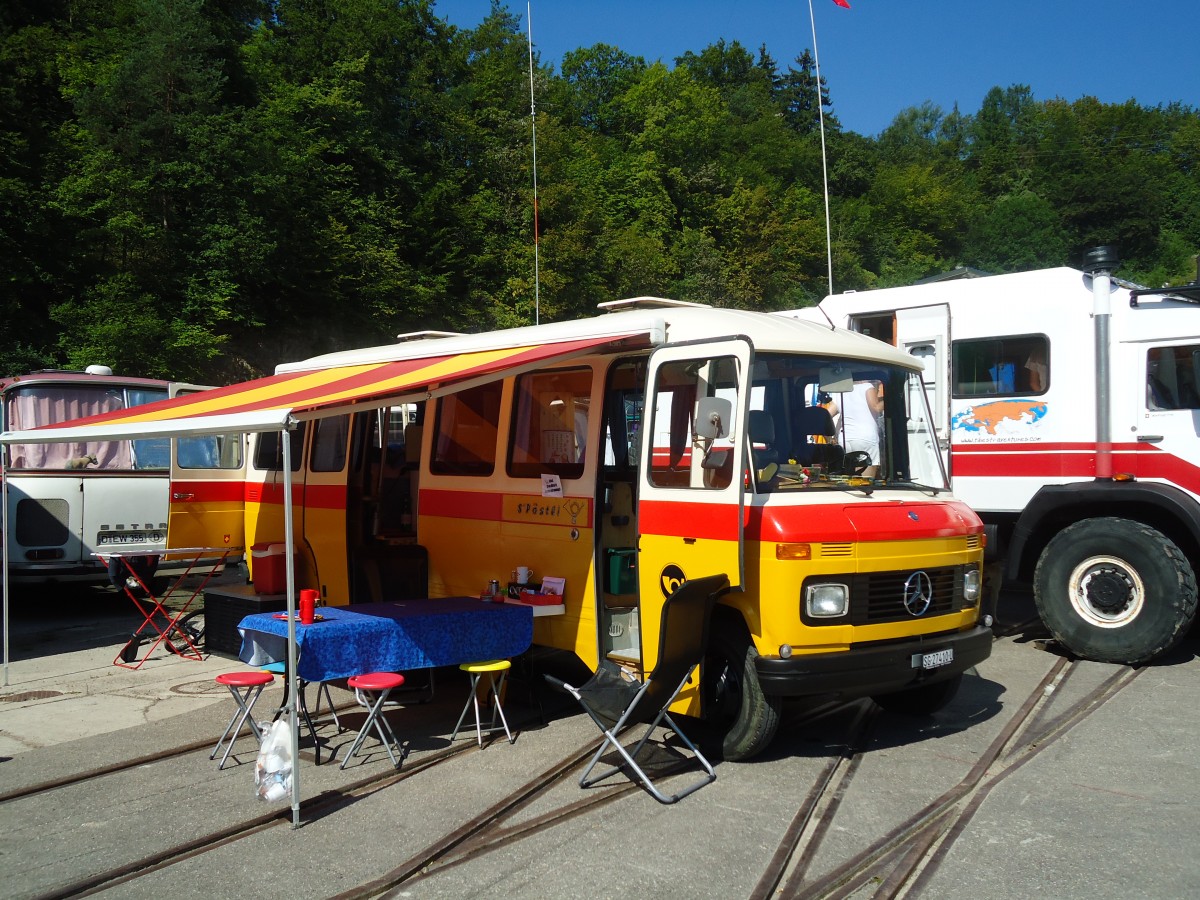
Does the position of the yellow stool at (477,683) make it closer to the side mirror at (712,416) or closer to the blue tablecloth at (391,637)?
the blue tablecloth at (391,637)

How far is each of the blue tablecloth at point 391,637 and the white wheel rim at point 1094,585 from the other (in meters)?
5.06

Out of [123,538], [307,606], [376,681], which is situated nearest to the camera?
[307,606]

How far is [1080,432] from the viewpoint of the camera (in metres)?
9.25

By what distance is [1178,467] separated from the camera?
8625 millimetres

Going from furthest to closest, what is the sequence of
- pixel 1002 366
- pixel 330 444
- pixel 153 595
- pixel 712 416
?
pixel 1002 366, pixel 153 595, pixel 330 444, pixel 712 416

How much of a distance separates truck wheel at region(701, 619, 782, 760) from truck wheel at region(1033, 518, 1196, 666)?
13.2 ft

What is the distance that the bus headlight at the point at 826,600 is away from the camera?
5.76 meters

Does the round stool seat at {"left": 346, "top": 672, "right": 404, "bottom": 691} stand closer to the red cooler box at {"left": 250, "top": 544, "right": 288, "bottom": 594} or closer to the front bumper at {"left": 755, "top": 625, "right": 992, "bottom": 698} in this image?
the front bumper at {"left": 755, "top": 625, "right": 992, "bottom": 698}

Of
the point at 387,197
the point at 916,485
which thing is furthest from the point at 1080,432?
the point at 387,197

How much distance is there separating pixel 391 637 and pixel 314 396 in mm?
1578

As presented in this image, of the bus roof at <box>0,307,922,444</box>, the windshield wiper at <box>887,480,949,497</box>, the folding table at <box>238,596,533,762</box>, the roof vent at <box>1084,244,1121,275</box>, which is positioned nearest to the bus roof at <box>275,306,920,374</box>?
the bus roof at <box>0,307,922,444</box>

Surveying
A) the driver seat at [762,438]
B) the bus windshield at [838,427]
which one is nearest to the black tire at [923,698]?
the bus windshield at [838,427]

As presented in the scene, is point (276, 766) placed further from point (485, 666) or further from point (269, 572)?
point (269, 572)

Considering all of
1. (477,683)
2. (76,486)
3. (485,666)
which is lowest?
(477,683)
